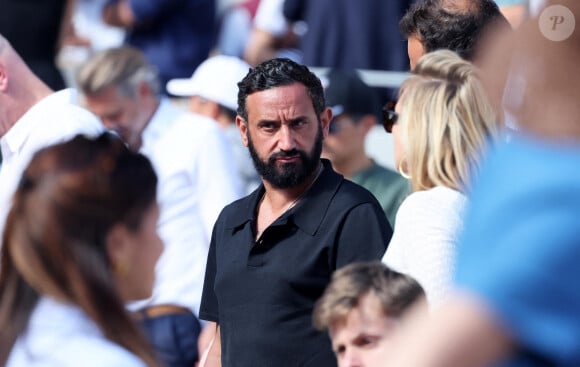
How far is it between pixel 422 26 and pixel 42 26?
9.84ft

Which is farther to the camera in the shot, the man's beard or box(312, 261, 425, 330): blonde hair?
the man's beard

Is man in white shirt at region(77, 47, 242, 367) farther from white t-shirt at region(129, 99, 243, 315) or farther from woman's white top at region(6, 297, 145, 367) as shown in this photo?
woman's white top at region(6, 297, 145, 367)

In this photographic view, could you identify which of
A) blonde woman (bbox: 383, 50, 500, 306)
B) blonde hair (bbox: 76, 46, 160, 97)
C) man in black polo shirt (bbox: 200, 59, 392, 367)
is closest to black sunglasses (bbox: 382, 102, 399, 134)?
man in black polo shirt (bbox: 200, 59, 392, 367)

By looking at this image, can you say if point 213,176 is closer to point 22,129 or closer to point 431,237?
point 22,129

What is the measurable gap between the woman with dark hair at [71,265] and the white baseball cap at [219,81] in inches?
151

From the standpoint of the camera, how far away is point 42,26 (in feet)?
21.5

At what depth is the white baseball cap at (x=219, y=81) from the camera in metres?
6.20

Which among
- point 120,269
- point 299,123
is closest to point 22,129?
point 299,123

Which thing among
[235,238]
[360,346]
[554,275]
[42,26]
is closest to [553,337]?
[554,275]

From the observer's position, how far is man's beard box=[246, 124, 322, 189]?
3965 mm

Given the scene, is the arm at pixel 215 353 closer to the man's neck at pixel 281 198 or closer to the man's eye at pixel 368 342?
the man's neck at pixel 281 198

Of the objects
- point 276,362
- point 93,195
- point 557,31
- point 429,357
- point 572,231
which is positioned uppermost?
point 557,31

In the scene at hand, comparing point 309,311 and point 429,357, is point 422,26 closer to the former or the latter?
point 309,311

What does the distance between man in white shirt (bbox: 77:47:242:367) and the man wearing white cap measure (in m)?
0.32
